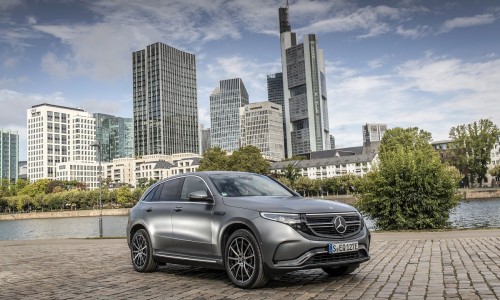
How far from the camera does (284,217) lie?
696 cm

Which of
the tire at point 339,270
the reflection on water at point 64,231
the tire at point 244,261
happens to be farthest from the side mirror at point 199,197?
the reflection on water at point 64,231

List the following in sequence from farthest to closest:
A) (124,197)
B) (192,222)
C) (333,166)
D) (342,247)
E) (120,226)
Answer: (333,166) → (124,197) → (120,226) → (192,222) → (342,247)

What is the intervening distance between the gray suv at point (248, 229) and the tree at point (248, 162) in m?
106

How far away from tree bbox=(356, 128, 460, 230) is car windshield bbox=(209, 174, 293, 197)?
12.3 meters

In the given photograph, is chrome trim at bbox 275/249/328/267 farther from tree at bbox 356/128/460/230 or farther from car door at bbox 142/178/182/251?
tree at bbox 356/128/460/230

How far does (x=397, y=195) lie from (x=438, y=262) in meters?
11.0

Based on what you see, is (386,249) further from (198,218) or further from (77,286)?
(77,286)

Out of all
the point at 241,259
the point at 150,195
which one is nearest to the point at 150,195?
the point at 150,195

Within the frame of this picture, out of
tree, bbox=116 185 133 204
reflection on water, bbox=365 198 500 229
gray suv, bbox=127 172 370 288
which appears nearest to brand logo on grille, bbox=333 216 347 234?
gray suv, bbox=127 172 370 288

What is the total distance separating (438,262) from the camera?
30.4ft

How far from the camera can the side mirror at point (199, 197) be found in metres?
7.92

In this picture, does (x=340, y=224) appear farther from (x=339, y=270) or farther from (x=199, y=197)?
(x=199, y=197)

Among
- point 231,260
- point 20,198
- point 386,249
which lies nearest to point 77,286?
point 231,260

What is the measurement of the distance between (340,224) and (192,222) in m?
2.57
